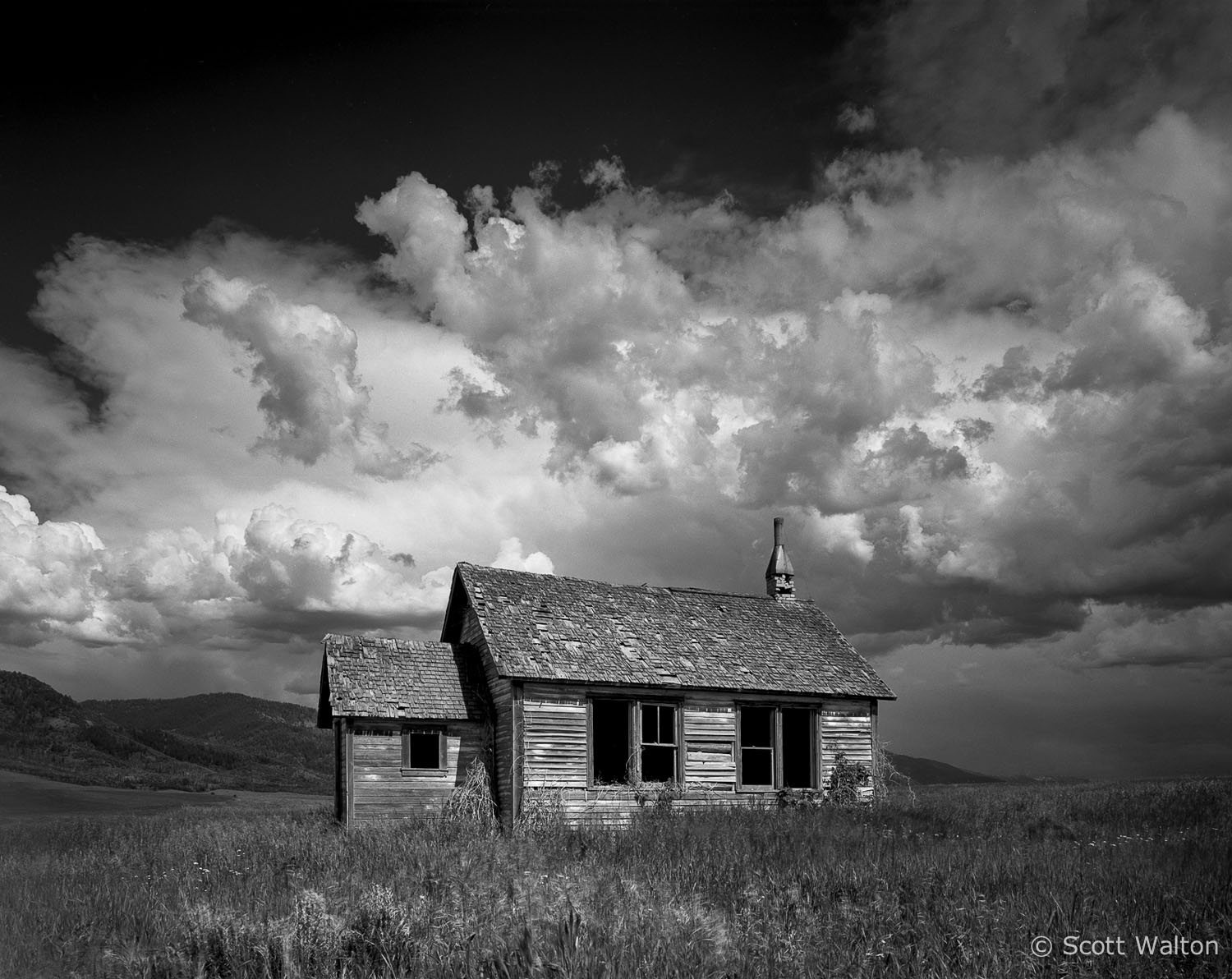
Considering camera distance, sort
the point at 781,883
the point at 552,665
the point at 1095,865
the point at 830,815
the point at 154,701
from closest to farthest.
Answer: the point at 781,883
the point at 1095,865
the point at 830,815
the point at 552,665
the point at 154,701

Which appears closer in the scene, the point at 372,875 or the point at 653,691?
the point at 372,875

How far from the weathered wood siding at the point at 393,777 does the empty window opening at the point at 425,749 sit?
220 millimetres

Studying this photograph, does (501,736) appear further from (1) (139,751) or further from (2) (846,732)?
(1) (139,751)

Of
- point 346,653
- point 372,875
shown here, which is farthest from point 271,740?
point 372,875

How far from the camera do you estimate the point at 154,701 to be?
18700 centimetres

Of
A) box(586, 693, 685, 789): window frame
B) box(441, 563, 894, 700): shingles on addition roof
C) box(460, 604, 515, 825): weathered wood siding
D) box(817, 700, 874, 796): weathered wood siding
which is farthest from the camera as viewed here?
box(817, 700, 874, 796): weathered wood siding

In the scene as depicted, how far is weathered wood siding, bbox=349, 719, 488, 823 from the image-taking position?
21281 millimetres

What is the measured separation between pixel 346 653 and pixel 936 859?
14.1 m

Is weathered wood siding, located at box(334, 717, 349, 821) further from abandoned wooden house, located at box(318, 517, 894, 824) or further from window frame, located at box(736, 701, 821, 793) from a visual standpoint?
window frame, located at box(736, 701, 821, 793)

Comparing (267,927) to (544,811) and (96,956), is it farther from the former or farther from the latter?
(544,811)

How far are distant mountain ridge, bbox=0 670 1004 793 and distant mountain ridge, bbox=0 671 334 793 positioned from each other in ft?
0.22

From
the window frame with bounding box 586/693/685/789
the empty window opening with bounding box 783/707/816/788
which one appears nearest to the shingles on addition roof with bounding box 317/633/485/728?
the window frame with bounding box 586/693/685/789

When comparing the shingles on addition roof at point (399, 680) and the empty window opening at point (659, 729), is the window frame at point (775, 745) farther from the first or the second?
the shingles on addition roof at point (399, 680)

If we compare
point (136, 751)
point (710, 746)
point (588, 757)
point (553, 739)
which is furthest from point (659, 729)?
point (136, 751)
